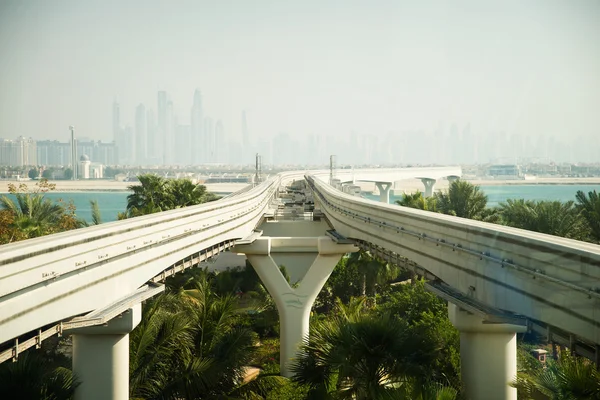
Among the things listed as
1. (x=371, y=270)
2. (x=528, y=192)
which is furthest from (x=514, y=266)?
(x=528, y=192)

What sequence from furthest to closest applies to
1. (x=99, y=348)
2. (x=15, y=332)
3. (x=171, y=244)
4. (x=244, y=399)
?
(x=171, y=244), (x=244, y=399), (x=99, y=348), (x=15, y=332)

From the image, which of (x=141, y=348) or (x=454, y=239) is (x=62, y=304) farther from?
(x=454, y=239)

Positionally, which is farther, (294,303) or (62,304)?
(294,303)

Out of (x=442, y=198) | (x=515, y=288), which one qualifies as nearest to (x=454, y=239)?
(x=515, y=288)

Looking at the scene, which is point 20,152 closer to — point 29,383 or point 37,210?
point 37,210

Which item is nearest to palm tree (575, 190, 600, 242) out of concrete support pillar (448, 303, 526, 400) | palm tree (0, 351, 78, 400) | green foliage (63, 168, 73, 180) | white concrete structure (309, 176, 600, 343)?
white concrete structure (309, 176, 600, 343)

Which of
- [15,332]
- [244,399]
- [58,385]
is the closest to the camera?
[15,332]

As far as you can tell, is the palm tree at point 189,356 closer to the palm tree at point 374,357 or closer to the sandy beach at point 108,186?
the palm tree at point 374,357
